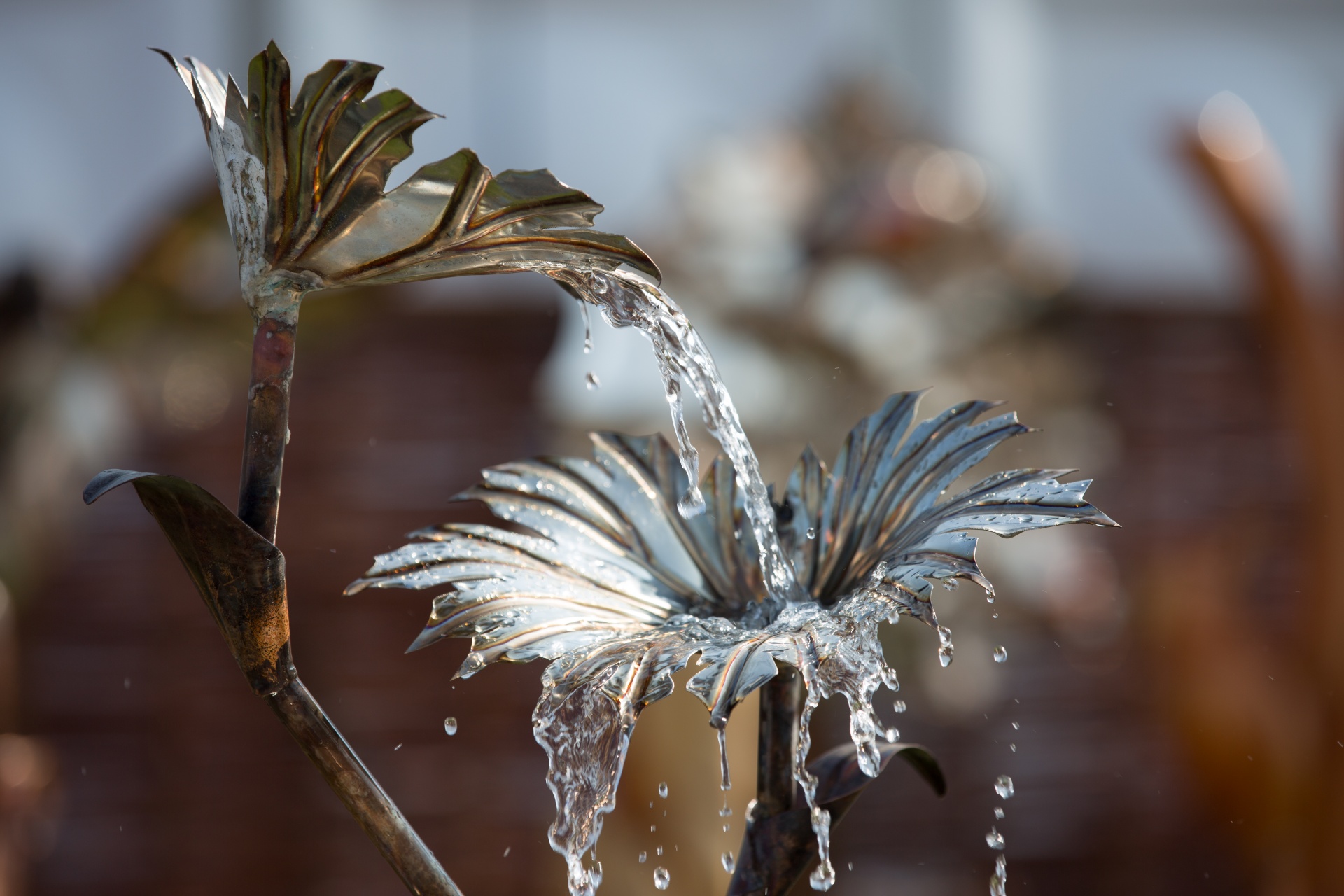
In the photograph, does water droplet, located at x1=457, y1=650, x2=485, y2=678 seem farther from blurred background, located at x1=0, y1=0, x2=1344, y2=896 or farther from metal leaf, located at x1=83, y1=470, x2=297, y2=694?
blurred background, located at x1=0, y1=0, x2=1344, y2=896

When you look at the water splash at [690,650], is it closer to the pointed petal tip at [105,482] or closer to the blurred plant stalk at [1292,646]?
the pointed petal tip at [105,482]

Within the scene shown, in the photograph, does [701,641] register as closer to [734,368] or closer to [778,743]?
[778,743]

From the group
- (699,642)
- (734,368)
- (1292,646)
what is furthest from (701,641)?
(734,368)

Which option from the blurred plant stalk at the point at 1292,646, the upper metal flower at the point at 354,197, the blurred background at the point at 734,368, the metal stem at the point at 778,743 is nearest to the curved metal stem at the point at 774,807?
the metal stem at the point at 778,743

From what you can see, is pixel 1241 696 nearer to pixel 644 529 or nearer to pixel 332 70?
pixel 644 529

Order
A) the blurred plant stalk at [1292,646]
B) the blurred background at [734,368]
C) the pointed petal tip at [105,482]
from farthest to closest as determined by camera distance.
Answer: the blurred background at [734,368] < the blurred plant stalk at [1292,646] < the pointed petal tip at [105,482]

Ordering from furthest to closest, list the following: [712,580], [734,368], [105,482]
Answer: [734,368], [712,580], [105,482]
